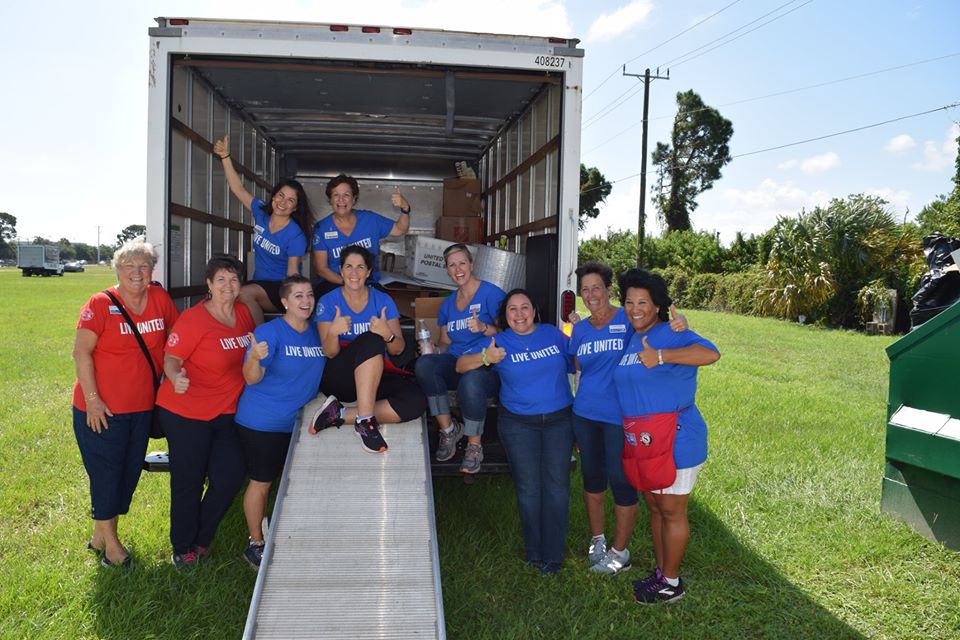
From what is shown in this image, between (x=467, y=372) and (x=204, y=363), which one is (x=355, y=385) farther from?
(x=204, y=363)

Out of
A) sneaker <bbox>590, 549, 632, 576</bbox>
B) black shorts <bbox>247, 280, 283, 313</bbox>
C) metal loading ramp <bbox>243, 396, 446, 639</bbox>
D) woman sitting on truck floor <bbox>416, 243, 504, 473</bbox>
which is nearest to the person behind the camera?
metal loading ramp <bbox>243, 396, 446, 639</bbox>

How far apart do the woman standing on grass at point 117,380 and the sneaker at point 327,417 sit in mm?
867

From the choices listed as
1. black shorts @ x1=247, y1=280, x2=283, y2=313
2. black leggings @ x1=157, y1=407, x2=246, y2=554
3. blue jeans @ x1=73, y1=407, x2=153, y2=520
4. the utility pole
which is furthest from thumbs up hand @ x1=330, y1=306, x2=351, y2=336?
the utility pole

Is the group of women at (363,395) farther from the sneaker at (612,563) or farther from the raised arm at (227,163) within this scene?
the raised arm at (227,163)

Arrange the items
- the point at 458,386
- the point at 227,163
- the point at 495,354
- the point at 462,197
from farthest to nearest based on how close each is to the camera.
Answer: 1. the point at 462,197
2. the point at 227,163
3. the point at 458,386
4. the point at 495,354

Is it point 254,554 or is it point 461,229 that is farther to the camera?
point 461,229

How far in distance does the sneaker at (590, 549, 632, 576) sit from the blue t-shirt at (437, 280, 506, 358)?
1.36 meters

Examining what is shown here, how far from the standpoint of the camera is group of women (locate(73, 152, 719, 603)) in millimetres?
3531

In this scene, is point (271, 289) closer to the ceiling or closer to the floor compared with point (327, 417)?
closer to the ceiling

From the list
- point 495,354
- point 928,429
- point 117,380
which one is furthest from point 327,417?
point 928,429

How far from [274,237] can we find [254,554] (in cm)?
214

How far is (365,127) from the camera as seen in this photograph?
6840 mm

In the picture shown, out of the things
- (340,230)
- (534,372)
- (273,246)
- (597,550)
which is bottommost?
(597,550)

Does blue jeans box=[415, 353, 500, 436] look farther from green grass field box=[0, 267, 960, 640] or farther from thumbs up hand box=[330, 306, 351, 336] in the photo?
green grass field box=[0, 267, 960, 640]
